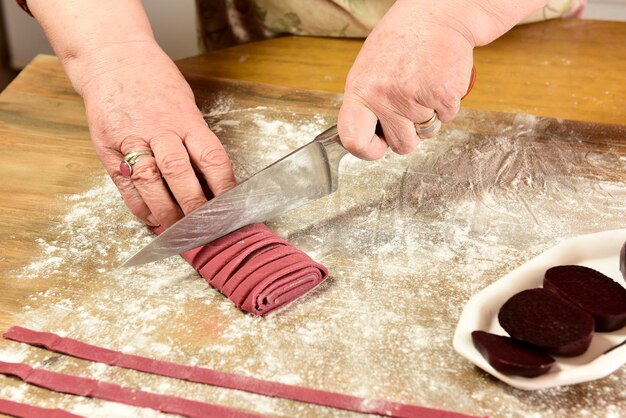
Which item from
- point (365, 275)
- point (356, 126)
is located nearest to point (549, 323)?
point (365, 275)

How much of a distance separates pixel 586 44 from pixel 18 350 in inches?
67.1

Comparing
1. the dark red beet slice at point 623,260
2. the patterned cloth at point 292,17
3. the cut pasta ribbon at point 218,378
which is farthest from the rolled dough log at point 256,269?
the patterned cloth at point 292,17

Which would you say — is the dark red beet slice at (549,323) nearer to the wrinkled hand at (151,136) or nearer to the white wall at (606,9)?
the wrinkled hand at (151,136)

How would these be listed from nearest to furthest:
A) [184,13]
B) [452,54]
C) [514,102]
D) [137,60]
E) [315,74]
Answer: [452,54] < [137,60] < [514,102] < [315,74] < [184,13]

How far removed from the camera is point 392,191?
159 cm

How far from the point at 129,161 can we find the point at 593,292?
2.82 feet

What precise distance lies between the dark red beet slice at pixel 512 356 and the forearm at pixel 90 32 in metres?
0.92

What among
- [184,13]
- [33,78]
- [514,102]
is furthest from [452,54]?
[184,13]

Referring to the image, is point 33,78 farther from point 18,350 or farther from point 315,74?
point 18,350

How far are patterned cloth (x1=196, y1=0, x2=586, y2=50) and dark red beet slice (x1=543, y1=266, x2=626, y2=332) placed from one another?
41.2 inches

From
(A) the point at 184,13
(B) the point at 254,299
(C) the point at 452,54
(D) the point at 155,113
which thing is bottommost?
(A) the point at 184,13

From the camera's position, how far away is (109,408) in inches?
44.1

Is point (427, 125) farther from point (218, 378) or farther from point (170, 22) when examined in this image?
point (170, 22)

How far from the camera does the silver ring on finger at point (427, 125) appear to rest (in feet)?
4.77
